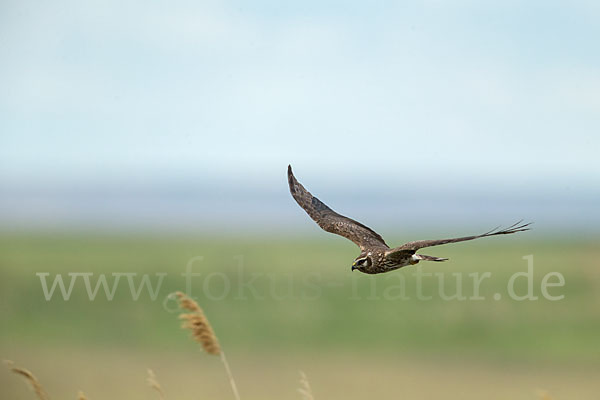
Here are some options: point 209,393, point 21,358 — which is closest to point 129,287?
point 21,358

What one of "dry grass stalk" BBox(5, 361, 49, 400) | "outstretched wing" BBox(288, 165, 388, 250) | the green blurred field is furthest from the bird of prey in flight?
the green blurred field

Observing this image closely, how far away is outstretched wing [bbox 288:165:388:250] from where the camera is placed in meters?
11.5

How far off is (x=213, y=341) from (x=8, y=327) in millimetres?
33827

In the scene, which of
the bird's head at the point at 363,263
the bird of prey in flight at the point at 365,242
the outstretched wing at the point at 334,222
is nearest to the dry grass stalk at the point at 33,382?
the bird of prey in flight at the point at 365,242

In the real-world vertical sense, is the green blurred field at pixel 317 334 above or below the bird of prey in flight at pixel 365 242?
below

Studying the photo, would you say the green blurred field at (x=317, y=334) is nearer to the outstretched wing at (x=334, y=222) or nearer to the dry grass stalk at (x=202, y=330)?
the outstretched wing at (x=334, y=222)

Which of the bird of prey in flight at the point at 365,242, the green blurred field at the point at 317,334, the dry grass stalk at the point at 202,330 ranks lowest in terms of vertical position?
the green blurred field at the point at 317,334

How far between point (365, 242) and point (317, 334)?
86.7 feet

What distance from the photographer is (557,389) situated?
28469mm

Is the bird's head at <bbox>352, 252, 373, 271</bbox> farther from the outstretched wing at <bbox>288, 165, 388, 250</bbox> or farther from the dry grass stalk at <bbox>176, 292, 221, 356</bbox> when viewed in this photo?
the dry grass stalk at <bbox>176, 292, 221, 356</bbox>

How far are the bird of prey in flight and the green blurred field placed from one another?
13041 millimetres

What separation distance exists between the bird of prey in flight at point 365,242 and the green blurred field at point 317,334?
513 inches

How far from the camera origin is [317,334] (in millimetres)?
37312

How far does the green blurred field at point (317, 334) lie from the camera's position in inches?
1112
